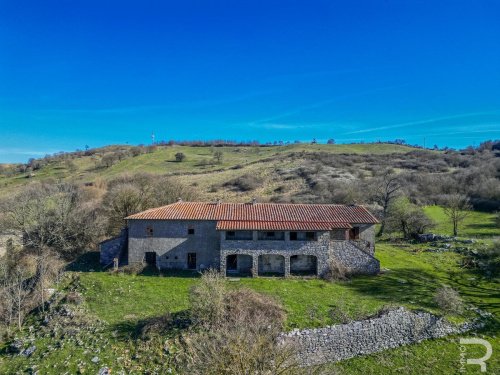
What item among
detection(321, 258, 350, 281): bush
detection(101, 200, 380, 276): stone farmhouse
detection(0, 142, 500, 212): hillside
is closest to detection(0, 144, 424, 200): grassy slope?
detection(0, 142, 500, 212): hillside

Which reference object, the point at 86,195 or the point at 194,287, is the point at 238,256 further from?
the point at 86,195

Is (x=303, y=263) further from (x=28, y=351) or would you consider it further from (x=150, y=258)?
(x=28, y=351)

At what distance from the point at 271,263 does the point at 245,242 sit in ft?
11.0

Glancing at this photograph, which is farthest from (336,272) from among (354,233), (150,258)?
(150,258)

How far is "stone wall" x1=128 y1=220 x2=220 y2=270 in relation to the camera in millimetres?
30734

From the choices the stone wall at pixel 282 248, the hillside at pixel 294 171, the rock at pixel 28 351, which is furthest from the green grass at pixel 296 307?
the hillside at pixel 294 171

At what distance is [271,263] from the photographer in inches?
1220

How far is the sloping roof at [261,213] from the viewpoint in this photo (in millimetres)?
31188

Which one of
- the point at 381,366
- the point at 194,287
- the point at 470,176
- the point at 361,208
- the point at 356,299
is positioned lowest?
the point at 381,366

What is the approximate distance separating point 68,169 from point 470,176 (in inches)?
3871

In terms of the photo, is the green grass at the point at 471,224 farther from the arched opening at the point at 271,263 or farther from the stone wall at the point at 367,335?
the stone wall at the point at 367,335

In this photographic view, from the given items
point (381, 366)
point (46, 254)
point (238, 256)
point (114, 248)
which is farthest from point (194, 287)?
point (46, 254)

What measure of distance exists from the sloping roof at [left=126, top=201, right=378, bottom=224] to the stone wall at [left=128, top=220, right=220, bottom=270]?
66 centimetres

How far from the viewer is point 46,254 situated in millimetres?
30938
